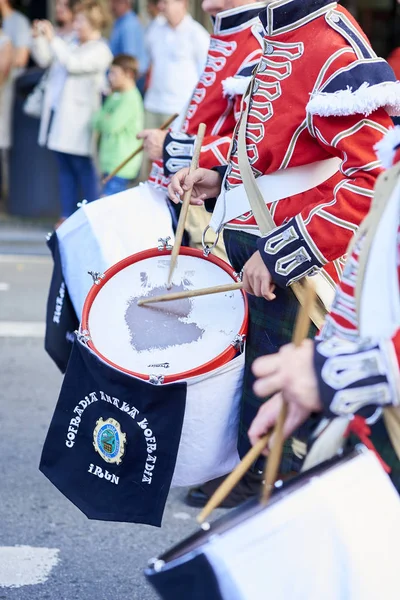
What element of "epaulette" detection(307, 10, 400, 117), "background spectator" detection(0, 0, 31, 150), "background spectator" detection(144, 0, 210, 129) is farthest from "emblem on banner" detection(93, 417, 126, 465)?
"background spectator" detection(0, 0, 31, 150)

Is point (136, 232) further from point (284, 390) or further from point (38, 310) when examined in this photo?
point (38, 310)

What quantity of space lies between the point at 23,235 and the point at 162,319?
21.3 ft

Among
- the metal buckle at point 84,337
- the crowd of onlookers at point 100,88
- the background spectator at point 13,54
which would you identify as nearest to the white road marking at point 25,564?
the metal buckle at point 84,337

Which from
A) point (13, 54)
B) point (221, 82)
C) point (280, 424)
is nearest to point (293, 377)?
point (280, 424)

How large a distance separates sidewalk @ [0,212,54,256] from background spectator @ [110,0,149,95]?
1.59 m

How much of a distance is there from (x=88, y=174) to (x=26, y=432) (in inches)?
164

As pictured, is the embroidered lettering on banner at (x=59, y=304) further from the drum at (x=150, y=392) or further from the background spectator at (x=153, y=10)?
the background spectator at (x=153, y=10)

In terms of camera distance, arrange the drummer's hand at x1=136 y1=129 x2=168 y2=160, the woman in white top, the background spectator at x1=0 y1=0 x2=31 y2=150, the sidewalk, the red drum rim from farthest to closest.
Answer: the background spectator at x1=0 y1=0 x2=31 y2=150 < the sidewalk < the woman in white top < the drummer's hand at x1=136 y1=129 x2=168 y2=160 < the red drum rim

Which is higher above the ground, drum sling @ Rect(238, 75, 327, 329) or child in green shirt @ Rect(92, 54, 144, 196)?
drum sling @ Rect(238, 75, 327, 329)

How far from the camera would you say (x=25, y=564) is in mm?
3170

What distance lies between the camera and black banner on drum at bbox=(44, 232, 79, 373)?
3.36m

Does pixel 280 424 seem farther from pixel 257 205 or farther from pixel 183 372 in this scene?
pixel 257 205

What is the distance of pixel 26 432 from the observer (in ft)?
14.2

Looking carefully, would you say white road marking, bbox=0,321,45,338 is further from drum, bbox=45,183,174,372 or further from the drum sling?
the drum sling
